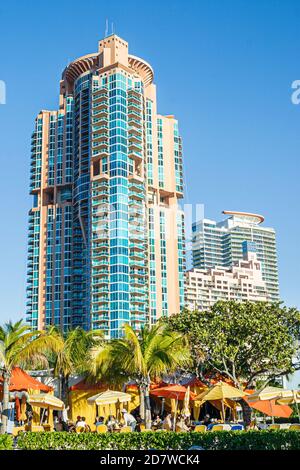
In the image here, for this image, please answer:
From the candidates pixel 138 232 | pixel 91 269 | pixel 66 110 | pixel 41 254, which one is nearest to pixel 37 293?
pixel 41 254

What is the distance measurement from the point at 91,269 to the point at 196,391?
2452 inches

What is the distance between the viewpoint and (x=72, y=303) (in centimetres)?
9981

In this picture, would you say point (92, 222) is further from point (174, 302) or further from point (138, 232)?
point (174, 302)

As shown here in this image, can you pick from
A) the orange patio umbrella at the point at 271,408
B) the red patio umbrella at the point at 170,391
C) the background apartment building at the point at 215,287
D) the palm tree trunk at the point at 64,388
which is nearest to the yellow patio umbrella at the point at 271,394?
the orange patio umbrella at the point at 271,408

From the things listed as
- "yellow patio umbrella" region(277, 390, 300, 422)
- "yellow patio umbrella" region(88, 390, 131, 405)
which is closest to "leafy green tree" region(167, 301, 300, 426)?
"yellow patio umbrella" region(88, 390, 131, 405)

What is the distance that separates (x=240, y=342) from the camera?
3519cm

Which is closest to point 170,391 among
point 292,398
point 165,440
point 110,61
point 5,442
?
point 292,398

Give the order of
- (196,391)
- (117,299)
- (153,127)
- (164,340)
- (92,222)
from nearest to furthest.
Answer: (164,340) < (196,391) < (117,299) < (92,222) < (153,127)

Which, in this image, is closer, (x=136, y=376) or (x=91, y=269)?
(x=136, y=376)

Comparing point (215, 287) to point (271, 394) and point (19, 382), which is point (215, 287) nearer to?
point (19, 382)

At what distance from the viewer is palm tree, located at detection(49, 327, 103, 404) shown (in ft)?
97.6

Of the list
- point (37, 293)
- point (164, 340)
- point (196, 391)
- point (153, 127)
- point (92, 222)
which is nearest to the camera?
point (164, 340)

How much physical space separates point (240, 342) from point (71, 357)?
1035 cm

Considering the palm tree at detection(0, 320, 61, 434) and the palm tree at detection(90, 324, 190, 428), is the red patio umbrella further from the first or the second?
the palm tree at detection(0, 320, 61, 434)
